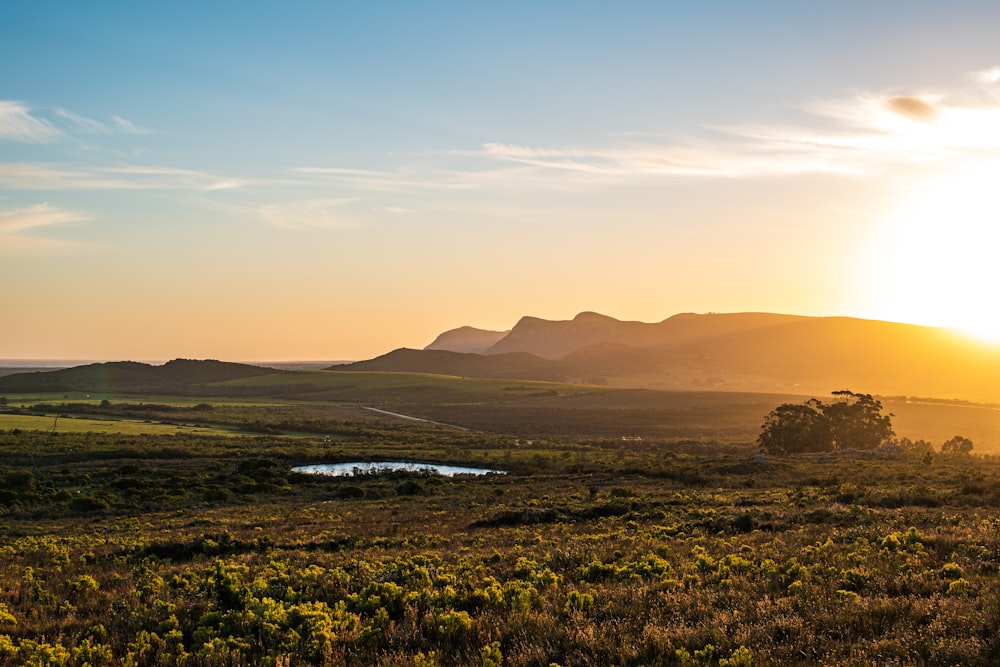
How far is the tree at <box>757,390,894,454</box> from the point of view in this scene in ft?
242

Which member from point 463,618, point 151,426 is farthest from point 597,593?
point 151,426

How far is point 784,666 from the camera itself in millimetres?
8109

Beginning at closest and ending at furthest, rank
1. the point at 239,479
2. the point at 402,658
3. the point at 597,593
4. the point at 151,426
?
the point at 402,658 < the point at 597,593 < the point at 239,479 < the point at 151,426

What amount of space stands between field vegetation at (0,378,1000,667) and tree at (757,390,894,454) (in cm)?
2777

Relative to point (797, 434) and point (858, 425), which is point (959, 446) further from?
point (797, 434)

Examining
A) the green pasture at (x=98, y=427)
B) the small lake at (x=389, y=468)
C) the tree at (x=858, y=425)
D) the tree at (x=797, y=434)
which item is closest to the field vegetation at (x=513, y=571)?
the small lake at (x=389, y=468)

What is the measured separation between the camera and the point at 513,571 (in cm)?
1520

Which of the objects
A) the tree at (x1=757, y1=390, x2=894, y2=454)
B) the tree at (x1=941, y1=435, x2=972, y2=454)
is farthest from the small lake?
the tree at (x1=941, y1=435, x2=972, y2=454)

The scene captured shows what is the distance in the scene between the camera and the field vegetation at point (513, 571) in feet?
31.3

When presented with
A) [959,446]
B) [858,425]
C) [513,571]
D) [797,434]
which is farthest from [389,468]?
[959,446]

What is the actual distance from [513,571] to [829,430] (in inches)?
2760

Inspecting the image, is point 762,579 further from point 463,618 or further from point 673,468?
point 673,468

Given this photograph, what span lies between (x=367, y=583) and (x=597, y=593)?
16.3 feet

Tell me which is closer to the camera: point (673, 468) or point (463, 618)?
point (463, 618)
